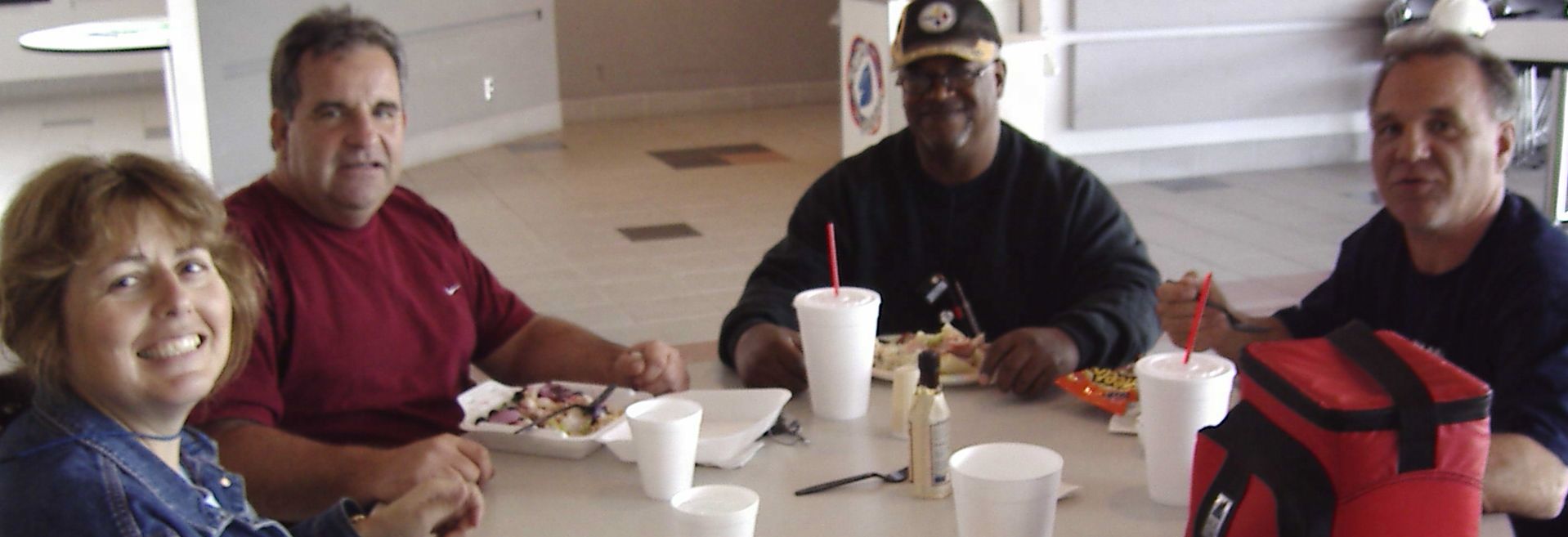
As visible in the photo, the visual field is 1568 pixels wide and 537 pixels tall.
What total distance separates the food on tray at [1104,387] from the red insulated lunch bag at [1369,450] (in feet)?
1.99

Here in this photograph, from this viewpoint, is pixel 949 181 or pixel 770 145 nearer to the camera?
pixel 949 181

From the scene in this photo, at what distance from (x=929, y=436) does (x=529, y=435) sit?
524 mm

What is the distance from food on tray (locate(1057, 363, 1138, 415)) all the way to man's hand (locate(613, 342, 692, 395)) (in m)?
0.53

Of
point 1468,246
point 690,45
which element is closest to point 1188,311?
point 1468,246

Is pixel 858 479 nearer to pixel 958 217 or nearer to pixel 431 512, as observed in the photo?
pixel 431 512

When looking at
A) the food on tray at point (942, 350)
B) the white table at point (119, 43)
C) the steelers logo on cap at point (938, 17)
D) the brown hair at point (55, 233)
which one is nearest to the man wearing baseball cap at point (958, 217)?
the steelers logo on cap at point (938, 17)

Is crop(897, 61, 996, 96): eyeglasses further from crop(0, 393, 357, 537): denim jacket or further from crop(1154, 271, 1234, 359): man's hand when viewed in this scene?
crop(0, 393, 357, 537): denim jacket

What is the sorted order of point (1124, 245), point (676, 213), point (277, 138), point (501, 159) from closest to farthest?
point (277, 138) → point (1124, 245) → point (676, 213) → point (501, 159)

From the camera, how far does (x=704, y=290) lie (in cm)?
531

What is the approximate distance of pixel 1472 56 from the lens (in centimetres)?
181

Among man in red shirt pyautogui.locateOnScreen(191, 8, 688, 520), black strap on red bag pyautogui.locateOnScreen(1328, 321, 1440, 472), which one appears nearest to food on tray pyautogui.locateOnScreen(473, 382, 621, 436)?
man in red shirt pyautogui.locateOnScreen(191, 8, 688, 520)

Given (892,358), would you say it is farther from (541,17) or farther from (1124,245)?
(541,17)

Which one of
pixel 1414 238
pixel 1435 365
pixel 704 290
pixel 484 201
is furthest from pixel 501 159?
pixel 1435 365

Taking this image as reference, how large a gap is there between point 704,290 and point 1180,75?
9.78 feet
